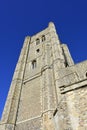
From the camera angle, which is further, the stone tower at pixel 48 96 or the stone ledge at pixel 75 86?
the stone ledge at pixel 75 86

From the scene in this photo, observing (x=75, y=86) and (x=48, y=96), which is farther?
(x=48, y=96)

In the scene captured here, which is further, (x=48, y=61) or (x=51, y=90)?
(x=48, y=61)

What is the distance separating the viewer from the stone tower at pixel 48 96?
616cm

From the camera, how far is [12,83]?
16.4 meters

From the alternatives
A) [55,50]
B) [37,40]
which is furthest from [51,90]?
[37,40]

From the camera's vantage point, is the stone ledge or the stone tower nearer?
the stone tower

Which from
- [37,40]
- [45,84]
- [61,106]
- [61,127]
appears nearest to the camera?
[61,127]

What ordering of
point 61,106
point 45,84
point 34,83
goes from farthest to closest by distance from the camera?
point 34,83 < point 45,84 < point 61,106

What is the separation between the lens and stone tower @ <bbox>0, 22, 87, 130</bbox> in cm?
616

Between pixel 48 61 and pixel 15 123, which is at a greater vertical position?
pixel 48 61

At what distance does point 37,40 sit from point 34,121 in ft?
47.3

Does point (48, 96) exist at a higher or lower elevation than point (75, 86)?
higher

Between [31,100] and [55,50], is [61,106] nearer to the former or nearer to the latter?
[31,100]

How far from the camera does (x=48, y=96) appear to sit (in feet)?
38.8
